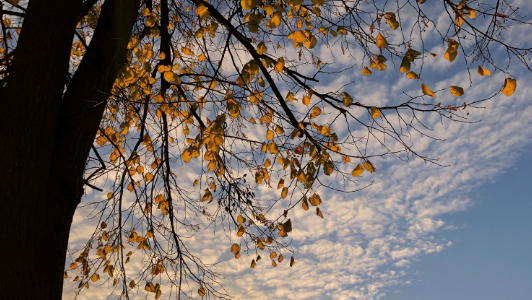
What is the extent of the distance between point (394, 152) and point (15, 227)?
2970 millimetres

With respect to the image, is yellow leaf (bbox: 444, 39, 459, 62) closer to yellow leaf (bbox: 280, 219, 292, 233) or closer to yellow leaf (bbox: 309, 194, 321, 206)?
yellow leaf (bbox: 309, 194, 321, 206)

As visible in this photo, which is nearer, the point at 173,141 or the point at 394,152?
the point at 394,152

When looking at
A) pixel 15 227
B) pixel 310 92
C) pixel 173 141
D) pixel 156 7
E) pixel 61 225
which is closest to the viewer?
pixel 15 227

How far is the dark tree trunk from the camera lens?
2201 mm

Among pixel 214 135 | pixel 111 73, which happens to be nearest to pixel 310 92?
pixel 214 135

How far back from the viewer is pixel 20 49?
2.54 m

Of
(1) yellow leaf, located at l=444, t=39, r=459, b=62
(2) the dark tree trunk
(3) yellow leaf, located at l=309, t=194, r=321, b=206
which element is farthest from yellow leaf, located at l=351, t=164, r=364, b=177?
(2) the dark tree trunk

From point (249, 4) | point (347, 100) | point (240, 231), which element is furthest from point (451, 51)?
point (240, 231)

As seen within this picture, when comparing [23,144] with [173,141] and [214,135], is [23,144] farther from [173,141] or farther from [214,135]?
[173,141]

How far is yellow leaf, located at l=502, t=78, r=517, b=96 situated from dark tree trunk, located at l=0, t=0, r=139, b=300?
2831 millimetres

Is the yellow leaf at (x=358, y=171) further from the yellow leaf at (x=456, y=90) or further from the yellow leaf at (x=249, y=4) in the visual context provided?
the yellow leaf at (x=249, y=4)

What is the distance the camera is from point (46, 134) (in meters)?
2.44

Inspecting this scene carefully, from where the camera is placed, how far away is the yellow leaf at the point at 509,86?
8.01ft

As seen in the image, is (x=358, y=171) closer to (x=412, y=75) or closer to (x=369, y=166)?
(x=369, y=166)
